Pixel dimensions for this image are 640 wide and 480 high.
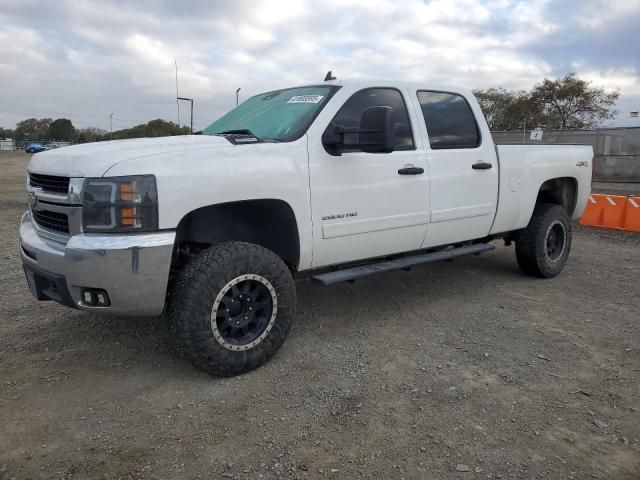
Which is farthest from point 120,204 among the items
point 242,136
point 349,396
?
point 349,396

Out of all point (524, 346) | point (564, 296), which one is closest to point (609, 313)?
point (564, 296)

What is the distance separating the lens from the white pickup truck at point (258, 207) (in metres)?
2.99

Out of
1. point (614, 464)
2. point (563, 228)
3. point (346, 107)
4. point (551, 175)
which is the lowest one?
point (614, 464)

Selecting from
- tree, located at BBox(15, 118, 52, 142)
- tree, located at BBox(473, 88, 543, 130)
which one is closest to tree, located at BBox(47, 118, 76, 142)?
tree, located at BBox(15, 118, 52, 142)

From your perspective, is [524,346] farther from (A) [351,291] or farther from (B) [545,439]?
(A) [351,291]

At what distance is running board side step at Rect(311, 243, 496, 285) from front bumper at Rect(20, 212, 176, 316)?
121cm

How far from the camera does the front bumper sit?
293 cm

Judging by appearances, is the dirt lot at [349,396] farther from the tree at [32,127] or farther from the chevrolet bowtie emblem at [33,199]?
the tree at [32,127]

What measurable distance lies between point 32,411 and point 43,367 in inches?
24.1

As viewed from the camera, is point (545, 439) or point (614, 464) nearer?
point (614, 464)

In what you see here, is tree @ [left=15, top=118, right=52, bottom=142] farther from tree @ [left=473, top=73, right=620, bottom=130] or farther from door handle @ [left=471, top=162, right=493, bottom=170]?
door handle @ [left=471, top=162, right=493, bottom=170]

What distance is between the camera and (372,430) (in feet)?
9.34

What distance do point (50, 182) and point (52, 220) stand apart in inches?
9.5

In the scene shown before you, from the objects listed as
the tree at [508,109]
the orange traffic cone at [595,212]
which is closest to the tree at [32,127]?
the tree at [508,109]
